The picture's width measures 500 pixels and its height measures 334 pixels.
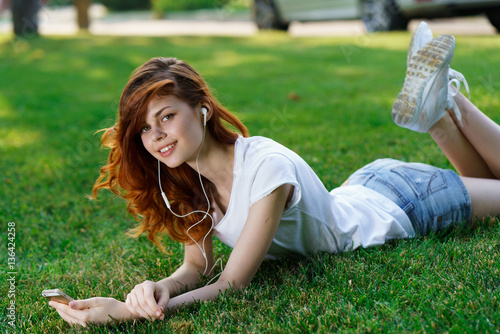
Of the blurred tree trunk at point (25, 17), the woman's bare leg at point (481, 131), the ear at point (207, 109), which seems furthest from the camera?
the blurred tree trunk at point (25, 17)

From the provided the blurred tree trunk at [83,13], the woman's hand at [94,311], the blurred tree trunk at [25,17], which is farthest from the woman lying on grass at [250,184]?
the blurred tree trunk at [83,13]

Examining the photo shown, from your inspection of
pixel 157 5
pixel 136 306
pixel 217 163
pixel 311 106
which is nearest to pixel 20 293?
pixel 136 306

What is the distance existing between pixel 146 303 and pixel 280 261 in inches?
30.5

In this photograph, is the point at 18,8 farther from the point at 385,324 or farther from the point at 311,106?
the point at 385,324

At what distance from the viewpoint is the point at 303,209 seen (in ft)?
7.65

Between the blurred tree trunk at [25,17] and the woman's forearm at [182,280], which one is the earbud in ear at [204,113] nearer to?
the woman's forearm at [182,280]

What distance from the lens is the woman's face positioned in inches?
86.0

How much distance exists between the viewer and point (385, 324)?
1850mm

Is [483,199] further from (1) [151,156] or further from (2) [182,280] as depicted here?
(1) [151,156]

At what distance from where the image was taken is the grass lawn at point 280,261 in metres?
2.05

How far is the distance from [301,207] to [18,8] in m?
11.6

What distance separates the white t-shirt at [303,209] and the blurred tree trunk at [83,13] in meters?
15.6

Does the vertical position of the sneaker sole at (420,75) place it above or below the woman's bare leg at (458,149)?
above

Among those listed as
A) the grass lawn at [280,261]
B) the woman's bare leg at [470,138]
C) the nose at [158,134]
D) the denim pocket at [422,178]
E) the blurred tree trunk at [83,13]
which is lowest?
the blurred tree trunk at [83,13]
